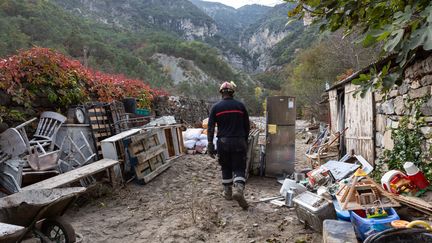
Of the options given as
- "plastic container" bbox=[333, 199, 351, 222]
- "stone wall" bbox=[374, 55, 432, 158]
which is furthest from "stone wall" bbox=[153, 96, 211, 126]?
"plastic container" bbox=[333, 199, 351, 222]

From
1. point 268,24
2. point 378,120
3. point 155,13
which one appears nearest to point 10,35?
point 378,120

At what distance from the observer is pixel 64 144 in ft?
18.6

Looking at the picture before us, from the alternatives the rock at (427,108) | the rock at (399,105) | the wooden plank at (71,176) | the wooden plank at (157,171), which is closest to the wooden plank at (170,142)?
the wooden plank at (157,171)

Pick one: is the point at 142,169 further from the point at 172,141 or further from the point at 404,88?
the point at 404,88

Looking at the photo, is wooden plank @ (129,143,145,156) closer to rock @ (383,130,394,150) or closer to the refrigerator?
the refrigerator

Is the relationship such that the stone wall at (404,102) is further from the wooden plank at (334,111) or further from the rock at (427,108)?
the wooden plank at (334,111)

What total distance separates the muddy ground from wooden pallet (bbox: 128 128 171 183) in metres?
0.23

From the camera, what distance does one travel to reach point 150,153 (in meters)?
6.10

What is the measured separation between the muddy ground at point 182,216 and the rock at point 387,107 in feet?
7.78

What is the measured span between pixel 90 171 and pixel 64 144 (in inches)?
51.1

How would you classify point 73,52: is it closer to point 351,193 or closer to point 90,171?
point 90,171

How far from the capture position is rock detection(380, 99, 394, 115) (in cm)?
487

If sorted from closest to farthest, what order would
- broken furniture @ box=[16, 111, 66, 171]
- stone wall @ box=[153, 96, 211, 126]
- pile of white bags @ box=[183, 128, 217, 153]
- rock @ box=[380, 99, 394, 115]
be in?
1. broken furniture @ box=[16, 111, 66, 171]
2. rock @ box=[380, 99, 394, 115]
3. pile of white bags @ box=[183, 128, 217, 153]
4. stone wall @ box=[153, 96, 211, 126]

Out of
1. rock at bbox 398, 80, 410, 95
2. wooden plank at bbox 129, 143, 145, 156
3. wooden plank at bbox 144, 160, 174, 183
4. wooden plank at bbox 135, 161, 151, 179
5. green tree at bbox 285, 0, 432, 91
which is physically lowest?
wooden plank at bbox 144, 160, 174, 183
